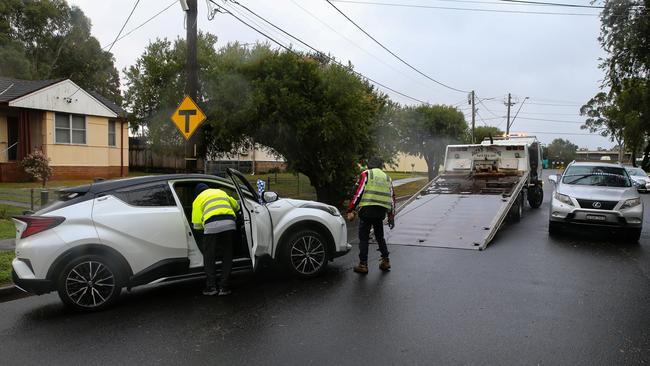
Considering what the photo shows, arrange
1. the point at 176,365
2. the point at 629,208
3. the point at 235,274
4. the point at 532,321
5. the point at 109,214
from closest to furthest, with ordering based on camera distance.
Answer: the point at 176,365
the point at 532,321
the point at 109,214
the point at 235,274
the point at 629,208

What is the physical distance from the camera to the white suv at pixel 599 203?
9.98 metres

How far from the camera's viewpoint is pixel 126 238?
5770mm

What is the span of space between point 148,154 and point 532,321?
31943mm

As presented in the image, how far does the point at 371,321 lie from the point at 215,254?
7.22 ft

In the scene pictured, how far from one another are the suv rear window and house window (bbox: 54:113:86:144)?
1833 cm

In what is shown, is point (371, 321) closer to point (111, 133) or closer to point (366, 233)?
point (366, 233)

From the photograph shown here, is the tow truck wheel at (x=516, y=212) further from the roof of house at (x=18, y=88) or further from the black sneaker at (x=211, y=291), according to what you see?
the roof of house at (x=18, y=88)

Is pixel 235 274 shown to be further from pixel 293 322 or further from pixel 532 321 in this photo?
pixel 532 321

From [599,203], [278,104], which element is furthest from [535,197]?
[278,104]

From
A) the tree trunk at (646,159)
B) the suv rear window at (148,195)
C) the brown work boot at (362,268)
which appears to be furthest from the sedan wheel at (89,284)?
the tree trunk at (646,159)

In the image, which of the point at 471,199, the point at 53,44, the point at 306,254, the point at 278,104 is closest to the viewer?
the point at 306,254

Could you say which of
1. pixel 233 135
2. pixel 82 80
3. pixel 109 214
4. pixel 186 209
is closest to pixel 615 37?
pixel 233 135

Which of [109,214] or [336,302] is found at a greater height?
[109,214]

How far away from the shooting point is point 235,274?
24.6 ft
